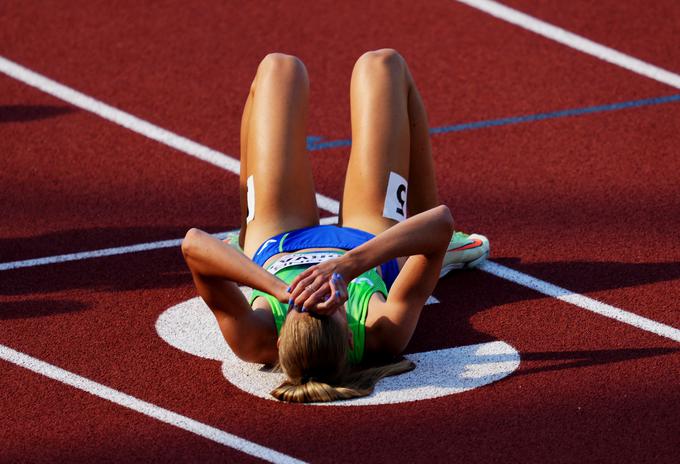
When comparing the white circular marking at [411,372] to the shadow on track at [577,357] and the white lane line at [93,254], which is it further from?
the white lane line at [93,254]

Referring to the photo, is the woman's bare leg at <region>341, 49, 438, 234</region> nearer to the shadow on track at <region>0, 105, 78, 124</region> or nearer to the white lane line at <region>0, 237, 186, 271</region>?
the white lane line at <region>0, 237, 186, 271</region>

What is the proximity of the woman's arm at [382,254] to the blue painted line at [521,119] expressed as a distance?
2592mm

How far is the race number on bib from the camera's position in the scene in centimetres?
521

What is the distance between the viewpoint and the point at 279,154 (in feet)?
17.2

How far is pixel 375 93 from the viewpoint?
17.6 ft

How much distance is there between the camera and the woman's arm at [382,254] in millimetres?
4203

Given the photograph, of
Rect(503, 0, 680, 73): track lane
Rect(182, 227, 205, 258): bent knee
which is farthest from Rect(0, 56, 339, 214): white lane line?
Rect(503, 0, 680, 73): track lane

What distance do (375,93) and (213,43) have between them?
3229mm

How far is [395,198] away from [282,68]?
722 millimetres

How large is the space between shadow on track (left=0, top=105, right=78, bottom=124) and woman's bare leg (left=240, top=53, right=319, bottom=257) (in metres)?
2.51

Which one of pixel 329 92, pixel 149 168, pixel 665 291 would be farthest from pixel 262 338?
pixel 329 92

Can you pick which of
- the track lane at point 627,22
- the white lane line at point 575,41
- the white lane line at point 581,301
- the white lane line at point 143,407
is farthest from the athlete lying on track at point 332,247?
the track lane at point 627,22

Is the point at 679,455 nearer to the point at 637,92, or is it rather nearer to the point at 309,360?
the point at 309,360

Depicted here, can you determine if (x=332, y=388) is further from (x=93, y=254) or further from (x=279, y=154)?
(x=93, y=254)
